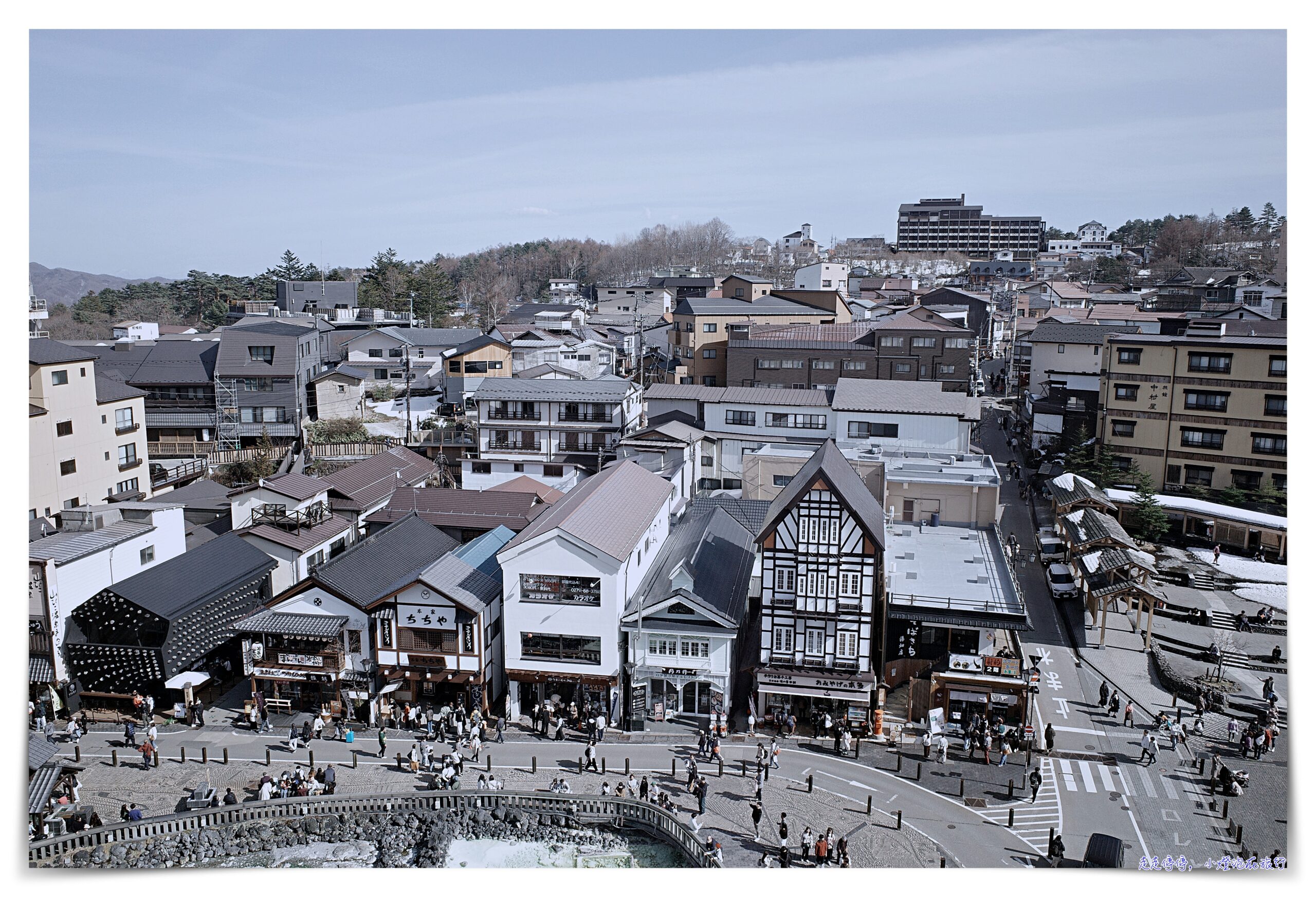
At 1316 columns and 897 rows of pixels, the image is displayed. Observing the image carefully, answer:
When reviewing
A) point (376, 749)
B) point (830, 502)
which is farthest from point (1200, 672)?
point (376, 749)

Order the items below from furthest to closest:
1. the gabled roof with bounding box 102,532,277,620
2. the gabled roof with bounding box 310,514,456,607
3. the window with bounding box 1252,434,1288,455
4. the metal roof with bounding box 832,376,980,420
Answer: the metal roof with bounding box 832,376,980,420 < the window with bounding box 1252,434,1288,455 < the gabled roof with bounding box 102,532,277,620 < the gabled roof with bounding box 310,514,456,607

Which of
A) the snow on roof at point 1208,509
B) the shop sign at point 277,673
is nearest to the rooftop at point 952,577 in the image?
the snow on roof at point 1208,509

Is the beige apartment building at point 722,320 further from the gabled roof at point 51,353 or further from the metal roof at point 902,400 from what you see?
the gabled roof at point 51,353

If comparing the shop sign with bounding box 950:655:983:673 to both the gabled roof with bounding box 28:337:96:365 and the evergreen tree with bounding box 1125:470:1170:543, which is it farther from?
the gabled roof with bounding box 28:337:96:365

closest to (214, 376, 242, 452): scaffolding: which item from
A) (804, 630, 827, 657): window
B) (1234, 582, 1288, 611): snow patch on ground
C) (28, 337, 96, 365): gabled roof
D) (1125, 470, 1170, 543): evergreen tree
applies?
(28, 337, 96, 365): gabled roof

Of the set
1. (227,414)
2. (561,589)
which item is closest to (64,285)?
(227,414)
